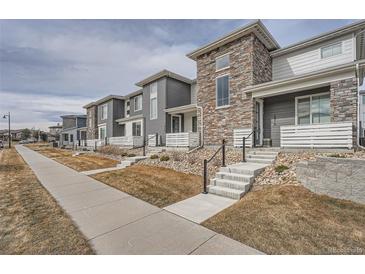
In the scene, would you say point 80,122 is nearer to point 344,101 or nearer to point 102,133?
point 102,133

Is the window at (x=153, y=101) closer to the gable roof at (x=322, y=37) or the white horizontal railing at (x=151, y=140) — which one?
the white horizontal railing at (x=151, y=140)

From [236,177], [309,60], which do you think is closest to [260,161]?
[236,177]

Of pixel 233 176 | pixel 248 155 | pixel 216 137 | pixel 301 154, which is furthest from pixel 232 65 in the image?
pixel 233 176

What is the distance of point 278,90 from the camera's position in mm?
8977

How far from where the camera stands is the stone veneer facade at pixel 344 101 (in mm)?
7113

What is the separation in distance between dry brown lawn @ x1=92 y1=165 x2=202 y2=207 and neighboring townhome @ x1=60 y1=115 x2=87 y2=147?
27.6 meters

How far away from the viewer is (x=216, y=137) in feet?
37.1

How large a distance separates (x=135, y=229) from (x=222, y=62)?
10.8 m

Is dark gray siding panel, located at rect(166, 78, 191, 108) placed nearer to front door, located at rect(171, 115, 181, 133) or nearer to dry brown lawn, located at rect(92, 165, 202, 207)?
front door, located at rect(171, 115, 181, 133)

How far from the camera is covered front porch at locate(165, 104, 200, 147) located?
41.0ft

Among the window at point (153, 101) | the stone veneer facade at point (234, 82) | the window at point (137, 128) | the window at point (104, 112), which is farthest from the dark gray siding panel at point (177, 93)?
the window at point (104, 112)

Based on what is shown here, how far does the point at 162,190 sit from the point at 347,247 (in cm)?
447
